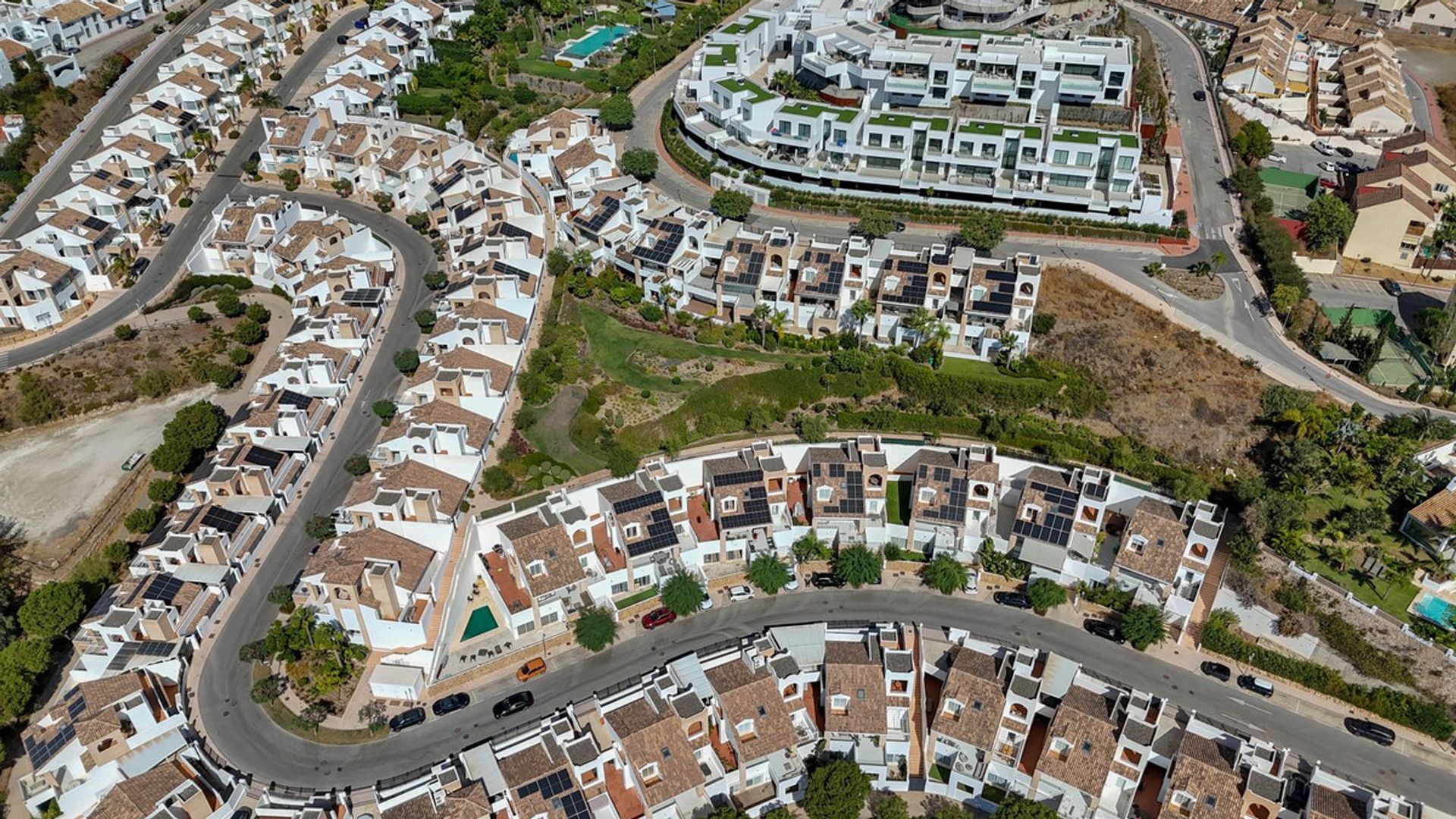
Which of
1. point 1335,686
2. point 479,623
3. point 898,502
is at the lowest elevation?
point 479,623

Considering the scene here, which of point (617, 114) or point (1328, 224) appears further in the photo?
point (617, 114)

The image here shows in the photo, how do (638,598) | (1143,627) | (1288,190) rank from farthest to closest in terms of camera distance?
(1288,190) < (638,598) < (1143,627)

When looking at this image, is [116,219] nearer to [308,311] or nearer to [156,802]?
[308,311]

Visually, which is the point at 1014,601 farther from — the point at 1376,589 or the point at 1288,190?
the point at 1288,190

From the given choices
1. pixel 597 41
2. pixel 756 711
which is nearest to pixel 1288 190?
pixel 756 711

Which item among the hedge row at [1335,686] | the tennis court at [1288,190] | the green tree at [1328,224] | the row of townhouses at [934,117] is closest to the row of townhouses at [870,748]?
the hedge row at [1335,686]

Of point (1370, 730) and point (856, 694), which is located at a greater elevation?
point (856, 694)

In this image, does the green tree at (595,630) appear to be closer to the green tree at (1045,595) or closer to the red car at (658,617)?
the red car at (658,617)
